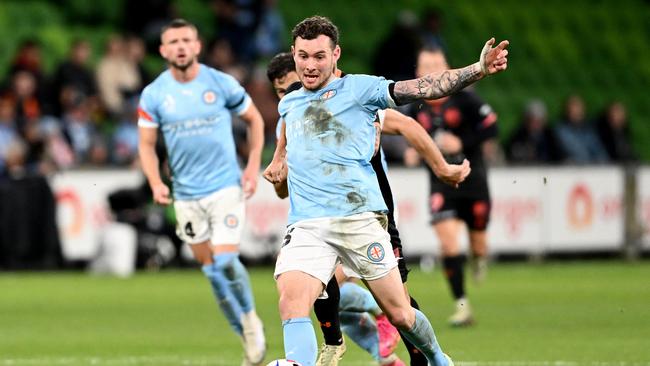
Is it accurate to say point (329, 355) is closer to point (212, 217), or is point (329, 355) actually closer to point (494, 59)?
point (494, 59)

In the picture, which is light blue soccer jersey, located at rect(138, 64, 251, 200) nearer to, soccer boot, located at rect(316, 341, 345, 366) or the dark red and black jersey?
soccer boot, located at rect(316, 341, 345, 366)

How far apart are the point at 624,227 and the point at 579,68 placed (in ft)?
23.3

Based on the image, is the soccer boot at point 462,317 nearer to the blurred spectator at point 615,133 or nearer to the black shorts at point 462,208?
the black shorts at point 462,208

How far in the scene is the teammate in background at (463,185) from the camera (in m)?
13.1

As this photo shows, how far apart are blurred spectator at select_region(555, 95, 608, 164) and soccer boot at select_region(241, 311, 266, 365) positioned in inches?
572

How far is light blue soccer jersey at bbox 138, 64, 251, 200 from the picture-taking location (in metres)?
10.9

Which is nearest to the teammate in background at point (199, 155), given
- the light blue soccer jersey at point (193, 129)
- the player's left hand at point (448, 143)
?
the light blue soccer jersey at point (193, 129)

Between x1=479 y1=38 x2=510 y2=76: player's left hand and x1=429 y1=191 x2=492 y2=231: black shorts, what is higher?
x1=479 y1=38 x2=510 y2=76: player's left hand

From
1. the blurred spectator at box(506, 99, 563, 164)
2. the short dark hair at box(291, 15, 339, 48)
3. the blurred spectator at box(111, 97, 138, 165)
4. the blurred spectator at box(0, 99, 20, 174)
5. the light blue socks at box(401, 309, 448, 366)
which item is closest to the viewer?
the short dark hair at box(291, 15, 339, 48)

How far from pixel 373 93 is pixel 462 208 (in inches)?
250

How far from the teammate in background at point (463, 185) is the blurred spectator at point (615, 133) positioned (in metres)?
11.6

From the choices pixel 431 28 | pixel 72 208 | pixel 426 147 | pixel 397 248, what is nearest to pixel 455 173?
pixel 426 147

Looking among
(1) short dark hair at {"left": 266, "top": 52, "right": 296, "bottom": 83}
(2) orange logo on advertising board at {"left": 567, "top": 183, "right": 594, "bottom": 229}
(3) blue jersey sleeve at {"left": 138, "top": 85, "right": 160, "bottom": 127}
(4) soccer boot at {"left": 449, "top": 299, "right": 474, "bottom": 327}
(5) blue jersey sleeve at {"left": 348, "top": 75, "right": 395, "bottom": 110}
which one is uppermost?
(1) short dark hair at {"left": 266, "top": 52, "right": 296, "bottom": 83}

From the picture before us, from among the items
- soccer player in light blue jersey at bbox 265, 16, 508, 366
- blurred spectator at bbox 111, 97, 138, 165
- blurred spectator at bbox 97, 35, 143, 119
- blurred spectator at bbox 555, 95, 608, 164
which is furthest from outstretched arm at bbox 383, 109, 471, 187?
blurred spectator at bbox 555, 95, 608, 164
